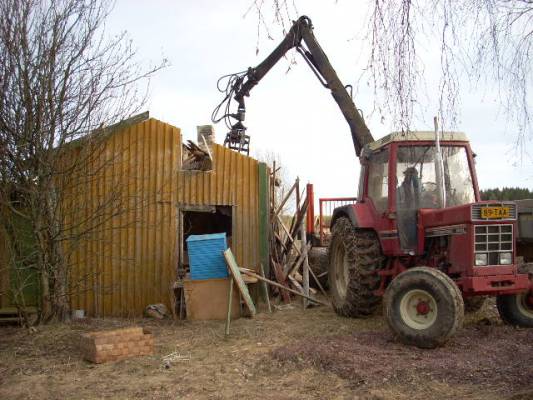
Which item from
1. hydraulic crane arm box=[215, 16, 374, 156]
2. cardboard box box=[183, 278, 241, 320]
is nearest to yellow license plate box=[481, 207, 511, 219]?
hydraulic crane arm box=[215, 16, 374, 156]

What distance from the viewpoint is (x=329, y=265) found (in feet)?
29.7

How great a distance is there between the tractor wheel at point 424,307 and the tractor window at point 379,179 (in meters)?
1.63

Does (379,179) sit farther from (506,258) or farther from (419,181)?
(506,258)

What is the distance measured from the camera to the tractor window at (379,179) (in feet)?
24.9

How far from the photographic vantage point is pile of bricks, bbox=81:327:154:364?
596cm

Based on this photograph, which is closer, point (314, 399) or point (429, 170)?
point (314, 399)

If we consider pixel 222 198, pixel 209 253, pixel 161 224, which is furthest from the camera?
pixel 222 198

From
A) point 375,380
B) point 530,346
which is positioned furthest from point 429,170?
point 375,380

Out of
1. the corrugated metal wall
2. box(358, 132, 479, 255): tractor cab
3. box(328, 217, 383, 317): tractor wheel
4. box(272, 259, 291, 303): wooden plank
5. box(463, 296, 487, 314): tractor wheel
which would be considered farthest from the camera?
box(272, 259, 291, 303): wooden plank

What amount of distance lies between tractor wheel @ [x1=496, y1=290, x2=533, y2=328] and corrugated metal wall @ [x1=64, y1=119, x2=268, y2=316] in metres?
5.09

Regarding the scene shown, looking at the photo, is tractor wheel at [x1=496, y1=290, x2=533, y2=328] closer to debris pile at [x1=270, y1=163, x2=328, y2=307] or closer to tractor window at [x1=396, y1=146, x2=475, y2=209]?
tractor window at [x1=396, y1=146, x2=475, y2=209]

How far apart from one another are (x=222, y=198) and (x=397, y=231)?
4137 millimetres

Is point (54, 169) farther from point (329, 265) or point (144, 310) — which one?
point (329, 265)

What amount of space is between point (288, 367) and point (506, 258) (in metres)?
2.91
